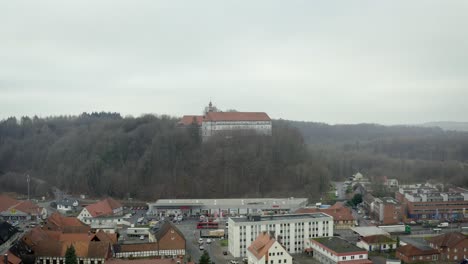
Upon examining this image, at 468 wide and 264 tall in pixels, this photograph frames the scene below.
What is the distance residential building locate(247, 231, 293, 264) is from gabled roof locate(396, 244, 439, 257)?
4647 millimetres

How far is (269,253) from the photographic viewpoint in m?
15.8

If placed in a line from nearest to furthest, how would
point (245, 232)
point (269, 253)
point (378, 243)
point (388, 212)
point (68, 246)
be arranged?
point (269, 253) → point (68, 246) → point (245, 232) → point (378, 243) → point (388, 212)

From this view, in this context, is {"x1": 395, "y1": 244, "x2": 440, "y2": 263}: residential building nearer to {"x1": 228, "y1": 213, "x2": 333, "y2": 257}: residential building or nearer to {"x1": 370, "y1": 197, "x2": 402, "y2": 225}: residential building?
{"x1": 228, "y1": 213, "x2": 333, "y2": 257}: residential building

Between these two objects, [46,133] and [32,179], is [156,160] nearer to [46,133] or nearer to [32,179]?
[32,179]

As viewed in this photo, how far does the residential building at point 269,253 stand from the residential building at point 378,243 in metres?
4.29

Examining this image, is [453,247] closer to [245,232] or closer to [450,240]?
[450,240]

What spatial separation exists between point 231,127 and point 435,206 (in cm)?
1706

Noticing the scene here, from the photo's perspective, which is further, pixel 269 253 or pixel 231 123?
pixel 231 123

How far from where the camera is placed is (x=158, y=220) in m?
25.2

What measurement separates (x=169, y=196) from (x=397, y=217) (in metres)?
15.8

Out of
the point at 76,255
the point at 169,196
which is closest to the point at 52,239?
the point at 76,255

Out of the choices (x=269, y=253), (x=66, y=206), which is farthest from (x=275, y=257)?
(x=66, y=206)

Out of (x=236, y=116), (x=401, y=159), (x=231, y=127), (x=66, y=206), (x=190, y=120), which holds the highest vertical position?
(x=236, y=116)

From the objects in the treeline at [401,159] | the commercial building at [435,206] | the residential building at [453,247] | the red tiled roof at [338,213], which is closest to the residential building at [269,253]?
the residential building at [453,247]
